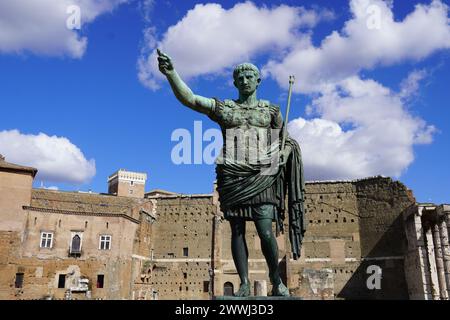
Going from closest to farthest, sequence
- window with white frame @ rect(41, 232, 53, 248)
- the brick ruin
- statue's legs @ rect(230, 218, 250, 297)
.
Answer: statue's legs @ rect(230, 218, 250, 297), window with white frame @ rect(41, 232, 53, 248), the brick ruin

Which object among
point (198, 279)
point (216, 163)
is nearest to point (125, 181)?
point (198, 279)

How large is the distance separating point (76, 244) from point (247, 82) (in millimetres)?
28231

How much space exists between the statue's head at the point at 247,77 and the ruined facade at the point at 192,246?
26.7 meters

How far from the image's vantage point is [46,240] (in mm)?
28875

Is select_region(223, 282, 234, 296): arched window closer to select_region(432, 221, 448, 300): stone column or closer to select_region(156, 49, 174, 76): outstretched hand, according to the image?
select_region(432, 221, 448, 300): stone column

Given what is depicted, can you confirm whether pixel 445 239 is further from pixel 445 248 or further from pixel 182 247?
pixel 182 247

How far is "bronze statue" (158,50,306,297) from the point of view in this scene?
13.8 feet

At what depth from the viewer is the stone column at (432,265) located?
28094mm

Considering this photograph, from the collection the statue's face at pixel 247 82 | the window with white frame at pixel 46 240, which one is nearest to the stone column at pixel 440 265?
the window with white frame at pixel 46 240

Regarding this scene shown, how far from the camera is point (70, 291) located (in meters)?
27.8

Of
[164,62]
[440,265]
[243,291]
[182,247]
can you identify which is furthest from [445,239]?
[164,62]

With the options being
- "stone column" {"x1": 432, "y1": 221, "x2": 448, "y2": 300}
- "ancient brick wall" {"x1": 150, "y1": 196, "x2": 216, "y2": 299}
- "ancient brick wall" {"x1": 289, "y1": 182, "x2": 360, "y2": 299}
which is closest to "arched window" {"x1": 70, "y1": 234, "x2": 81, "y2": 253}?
"ancient brick wall" {"x1": 150, "y1": 196, "x2": 216, "y2": 299}

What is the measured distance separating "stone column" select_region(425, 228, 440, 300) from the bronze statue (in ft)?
92.0
